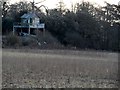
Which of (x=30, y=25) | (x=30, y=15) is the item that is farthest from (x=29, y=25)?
(x=30, y=15)

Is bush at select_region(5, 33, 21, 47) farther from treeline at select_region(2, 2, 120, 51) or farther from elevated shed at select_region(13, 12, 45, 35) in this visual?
elevated shed at select_region(13, 12, 45, 35)

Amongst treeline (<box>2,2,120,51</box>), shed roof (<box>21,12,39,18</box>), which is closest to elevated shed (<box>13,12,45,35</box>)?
shed roof (<box>21,12,39,18</box>)

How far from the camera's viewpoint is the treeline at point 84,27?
43.7 meters

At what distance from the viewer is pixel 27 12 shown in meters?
56.9

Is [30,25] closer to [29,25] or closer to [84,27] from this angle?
[29,25]

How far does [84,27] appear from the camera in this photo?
46438 mm

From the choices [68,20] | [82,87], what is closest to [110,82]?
[82,87]

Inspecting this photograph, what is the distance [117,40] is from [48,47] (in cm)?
823

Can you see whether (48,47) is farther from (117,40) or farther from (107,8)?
(107,8)

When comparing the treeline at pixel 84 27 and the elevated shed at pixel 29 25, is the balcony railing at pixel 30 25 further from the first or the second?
the treeline at pixel 84 27

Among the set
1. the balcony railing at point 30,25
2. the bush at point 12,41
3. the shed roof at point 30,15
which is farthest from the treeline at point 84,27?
the bush at point 12,41

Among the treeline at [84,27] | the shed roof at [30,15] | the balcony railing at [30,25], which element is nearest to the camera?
the treeline at [84,27]

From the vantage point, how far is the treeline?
43659 millimetres

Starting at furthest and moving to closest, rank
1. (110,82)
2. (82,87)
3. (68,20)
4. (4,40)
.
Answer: (68,20) → (4,40) → (110,82) → (82,87)
